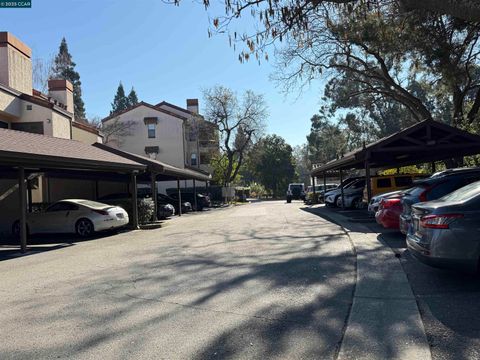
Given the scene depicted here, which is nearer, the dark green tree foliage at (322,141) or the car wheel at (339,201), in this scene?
the car wheel at (339,201)

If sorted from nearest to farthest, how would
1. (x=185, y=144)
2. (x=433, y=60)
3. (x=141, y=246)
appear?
(x=141, y=246)
(x=433, y=60)
(x=185, y=144)

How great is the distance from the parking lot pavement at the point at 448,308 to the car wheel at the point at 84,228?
11079 mm

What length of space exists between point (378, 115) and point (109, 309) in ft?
223

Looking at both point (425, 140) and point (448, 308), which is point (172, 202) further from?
point (448, 308)

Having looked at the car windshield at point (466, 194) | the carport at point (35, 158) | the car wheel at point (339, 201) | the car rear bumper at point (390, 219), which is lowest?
the car rear bumper at point (390, 219)

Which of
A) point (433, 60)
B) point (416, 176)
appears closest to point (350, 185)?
point (416, 176)

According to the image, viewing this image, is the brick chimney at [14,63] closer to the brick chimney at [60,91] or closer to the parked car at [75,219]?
the brick chimney at [60,91]

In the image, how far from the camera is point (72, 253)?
12.1 m

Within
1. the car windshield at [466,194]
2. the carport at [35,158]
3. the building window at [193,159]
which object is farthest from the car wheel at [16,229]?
the building window at [193,159]

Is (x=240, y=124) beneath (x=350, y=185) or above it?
above

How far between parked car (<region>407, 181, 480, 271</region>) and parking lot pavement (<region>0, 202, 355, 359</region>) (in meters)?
1.35

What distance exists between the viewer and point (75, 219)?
16.3m

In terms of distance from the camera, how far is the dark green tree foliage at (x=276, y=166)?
259ft

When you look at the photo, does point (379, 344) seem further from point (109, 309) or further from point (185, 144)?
point (185, 144)
